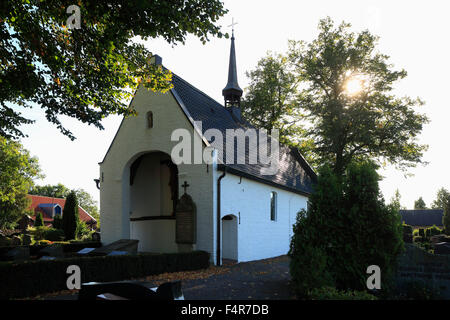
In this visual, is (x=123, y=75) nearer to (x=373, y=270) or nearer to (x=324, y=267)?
(x=324, y=267)

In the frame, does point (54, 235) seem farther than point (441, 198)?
No

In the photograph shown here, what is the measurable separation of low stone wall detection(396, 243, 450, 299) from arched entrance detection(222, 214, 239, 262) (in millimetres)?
8310

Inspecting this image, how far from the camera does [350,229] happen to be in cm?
768

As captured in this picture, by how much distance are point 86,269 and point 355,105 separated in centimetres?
2380

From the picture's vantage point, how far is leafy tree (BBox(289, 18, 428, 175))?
2530 centimetres

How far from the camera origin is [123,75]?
33.4 feet

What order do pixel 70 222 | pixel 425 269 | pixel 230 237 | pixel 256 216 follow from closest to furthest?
pixel 425 269 < pixel 230 237 < pixel 256 216 < pixel 70 222

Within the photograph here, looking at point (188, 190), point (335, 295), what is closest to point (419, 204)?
point (188, 190)

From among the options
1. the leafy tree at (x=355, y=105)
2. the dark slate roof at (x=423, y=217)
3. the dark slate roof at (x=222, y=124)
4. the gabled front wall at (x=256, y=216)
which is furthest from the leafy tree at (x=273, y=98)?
the dark slate roof at (x=423, y=217)

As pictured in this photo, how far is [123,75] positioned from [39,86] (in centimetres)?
243

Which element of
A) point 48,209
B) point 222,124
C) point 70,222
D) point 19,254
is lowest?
point 48,209

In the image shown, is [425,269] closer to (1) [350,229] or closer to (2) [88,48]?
(1) [350,229]

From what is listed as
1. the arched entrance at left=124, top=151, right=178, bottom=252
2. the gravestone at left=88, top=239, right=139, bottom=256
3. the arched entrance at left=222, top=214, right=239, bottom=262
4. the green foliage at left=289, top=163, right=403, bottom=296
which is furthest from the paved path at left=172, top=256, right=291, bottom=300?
the arched entrance at left=124, top=151, right=178, bottom=252
